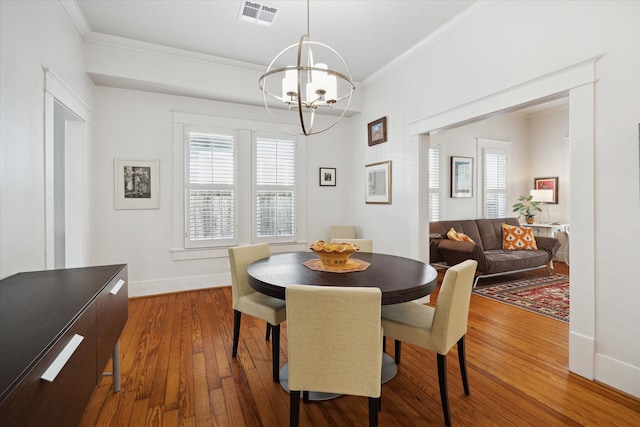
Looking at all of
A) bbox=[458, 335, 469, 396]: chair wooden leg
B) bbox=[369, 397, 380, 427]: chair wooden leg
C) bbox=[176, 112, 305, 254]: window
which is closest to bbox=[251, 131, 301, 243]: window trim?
bbox=[176, 112, 305, 254]: window

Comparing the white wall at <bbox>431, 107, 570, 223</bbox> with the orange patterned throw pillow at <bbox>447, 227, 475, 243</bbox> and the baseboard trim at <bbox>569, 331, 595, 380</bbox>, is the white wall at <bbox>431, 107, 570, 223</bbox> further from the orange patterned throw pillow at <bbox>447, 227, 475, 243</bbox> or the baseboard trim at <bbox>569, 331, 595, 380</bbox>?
the baseboard trim at <bbox>569, 331, 595, 380</bbox>

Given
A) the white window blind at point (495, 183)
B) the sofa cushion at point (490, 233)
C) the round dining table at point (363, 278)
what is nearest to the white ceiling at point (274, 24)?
the round dining table at point (363, 278)

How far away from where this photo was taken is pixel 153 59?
371cm

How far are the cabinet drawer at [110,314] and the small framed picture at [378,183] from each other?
3230mm

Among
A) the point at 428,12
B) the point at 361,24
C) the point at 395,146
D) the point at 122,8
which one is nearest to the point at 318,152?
the point at 395,146

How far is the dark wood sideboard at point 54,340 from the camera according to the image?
789 millimetres

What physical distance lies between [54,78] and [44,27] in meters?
0.36

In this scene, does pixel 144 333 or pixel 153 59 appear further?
pixel 153 59

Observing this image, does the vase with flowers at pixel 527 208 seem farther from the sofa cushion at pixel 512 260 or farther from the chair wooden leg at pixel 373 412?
the chair wooden leg at pixel 373 412

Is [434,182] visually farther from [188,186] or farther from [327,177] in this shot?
[188,186]

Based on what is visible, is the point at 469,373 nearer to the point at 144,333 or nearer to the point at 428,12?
the point at 144,333

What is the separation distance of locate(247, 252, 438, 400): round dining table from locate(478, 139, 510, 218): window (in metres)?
4.58

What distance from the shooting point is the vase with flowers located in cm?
613

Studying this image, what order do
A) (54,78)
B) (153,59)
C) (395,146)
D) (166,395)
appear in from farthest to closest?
(395,146) → (153,59) → (54,78) → (166,395)
